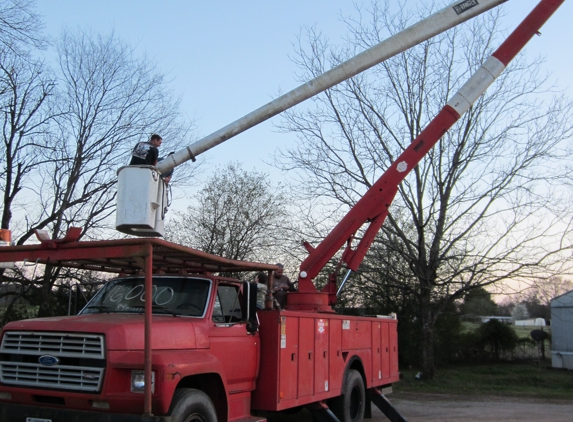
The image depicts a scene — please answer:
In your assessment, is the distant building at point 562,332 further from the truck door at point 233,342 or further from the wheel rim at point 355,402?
the truck door at point 233,342

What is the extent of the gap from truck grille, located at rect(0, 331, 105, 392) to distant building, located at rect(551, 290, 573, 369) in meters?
20.5

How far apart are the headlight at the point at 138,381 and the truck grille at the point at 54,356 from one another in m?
0.28

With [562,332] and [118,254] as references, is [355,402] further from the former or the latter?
[562,332]

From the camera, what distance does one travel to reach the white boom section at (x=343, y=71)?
740 cm

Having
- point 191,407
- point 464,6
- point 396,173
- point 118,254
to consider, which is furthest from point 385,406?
point 464,6

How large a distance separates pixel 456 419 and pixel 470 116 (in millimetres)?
10093

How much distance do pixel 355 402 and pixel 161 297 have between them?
4636mm

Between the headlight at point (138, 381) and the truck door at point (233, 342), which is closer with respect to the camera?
the headlight at point (138, 381)

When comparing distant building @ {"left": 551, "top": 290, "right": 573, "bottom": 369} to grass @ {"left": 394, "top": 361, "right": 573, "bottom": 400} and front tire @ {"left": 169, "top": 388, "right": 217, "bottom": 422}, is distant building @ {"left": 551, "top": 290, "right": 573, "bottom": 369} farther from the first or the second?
front tire @ {"left": 169, "top": 388, "right": 217, "bottom": 422}

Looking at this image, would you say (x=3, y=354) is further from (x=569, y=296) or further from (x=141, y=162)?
(x=569, y=296)

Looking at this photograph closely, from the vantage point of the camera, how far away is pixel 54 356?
18.0ft

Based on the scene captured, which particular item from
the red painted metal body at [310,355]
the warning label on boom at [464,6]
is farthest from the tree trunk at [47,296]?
the warning label on boom at [464,6]

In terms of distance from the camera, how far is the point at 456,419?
428 inches

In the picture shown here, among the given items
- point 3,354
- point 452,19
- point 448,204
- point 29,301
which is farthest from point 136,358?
point 448,204
